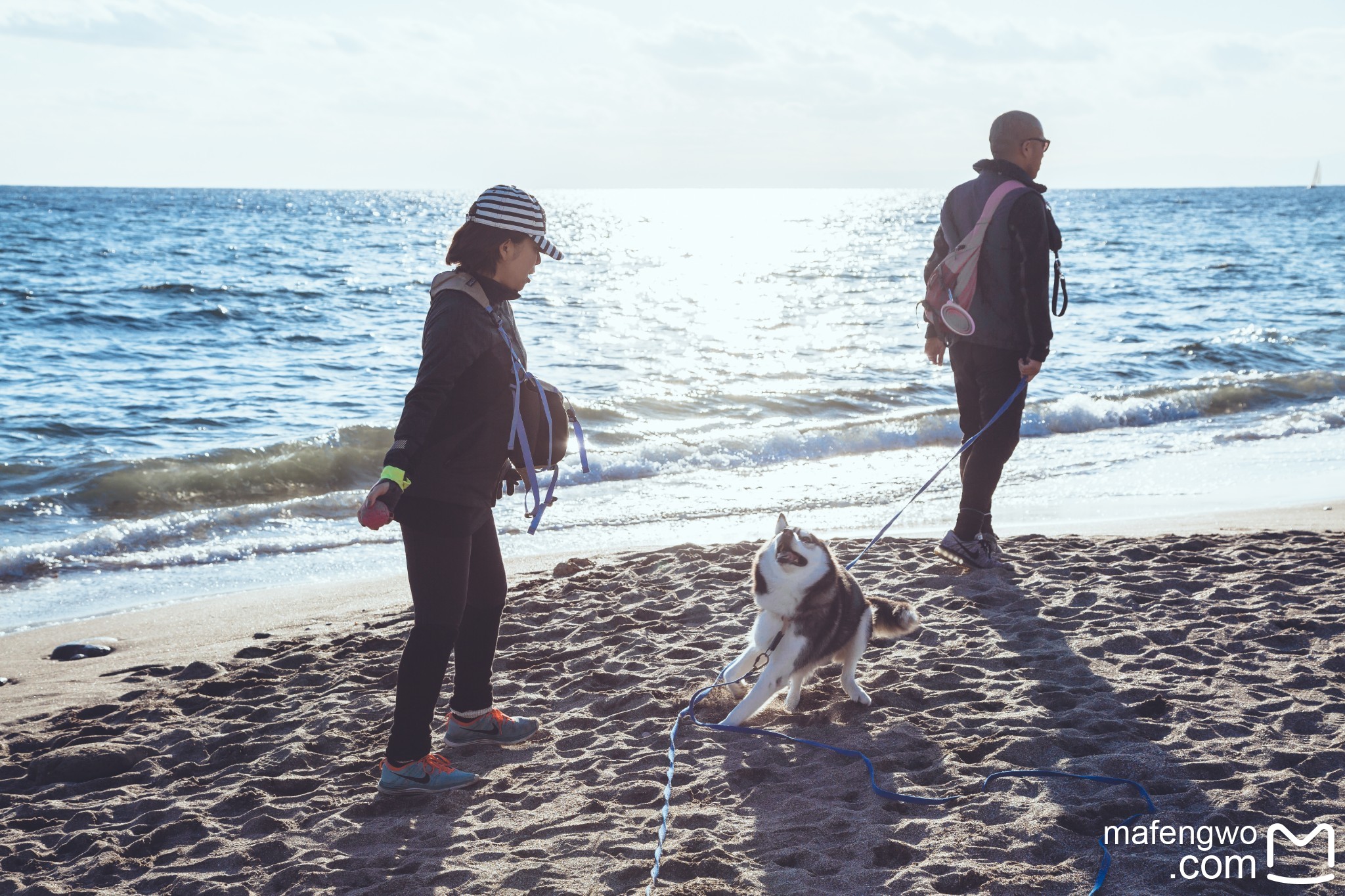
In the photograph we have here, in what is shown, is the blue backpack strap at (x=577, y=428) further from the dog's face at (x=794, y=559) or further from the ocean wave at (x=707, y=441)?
the ocean wave at (x=707, y=441)

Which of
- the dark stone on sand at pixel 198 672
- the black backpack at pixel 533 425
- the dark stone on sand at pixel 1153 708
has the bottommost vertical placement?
the dark stone on sand at pixel 198 672

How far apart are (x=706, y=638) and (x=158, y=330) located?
16953mm

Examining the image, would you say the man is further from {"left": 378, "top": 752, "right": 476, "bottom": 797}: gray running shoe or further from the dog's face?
{"left": 378, "top": 752, "right": 476, "bottom": 797}: gray running shoe

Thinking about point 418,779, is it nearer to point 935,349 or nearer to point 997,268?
point 935,349

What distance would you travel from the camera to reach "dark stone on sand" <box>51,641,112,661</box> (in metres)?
5.42

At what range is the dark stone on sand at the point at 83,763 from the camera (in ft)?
Answer: 12.7

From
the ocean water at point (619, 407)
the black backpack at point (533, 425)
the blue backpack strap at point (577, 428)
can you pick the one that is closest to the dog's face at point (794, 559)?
the blue backpack strap at point (577, 428)

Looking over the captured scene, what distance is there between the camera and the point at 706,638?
4.99 m

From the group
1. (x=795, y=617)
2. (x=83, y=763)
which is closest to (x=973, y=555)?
(x=795, y=617)

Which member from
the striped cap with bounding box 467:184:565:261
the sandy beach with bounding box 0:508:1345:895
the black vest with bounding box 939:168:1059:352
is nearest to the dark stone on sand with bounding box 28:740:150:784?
the sandy beach with bounding box 0:508:1345:895

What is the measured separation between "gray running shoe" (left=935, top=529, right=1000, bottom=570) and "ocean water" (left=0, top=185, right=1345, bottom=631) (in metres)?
1.70

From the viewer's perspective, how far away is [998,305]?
5363mm

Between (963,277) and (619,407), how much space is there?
8.02 metres

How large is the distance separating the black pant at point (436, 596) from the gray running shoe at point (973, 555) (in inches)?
128
